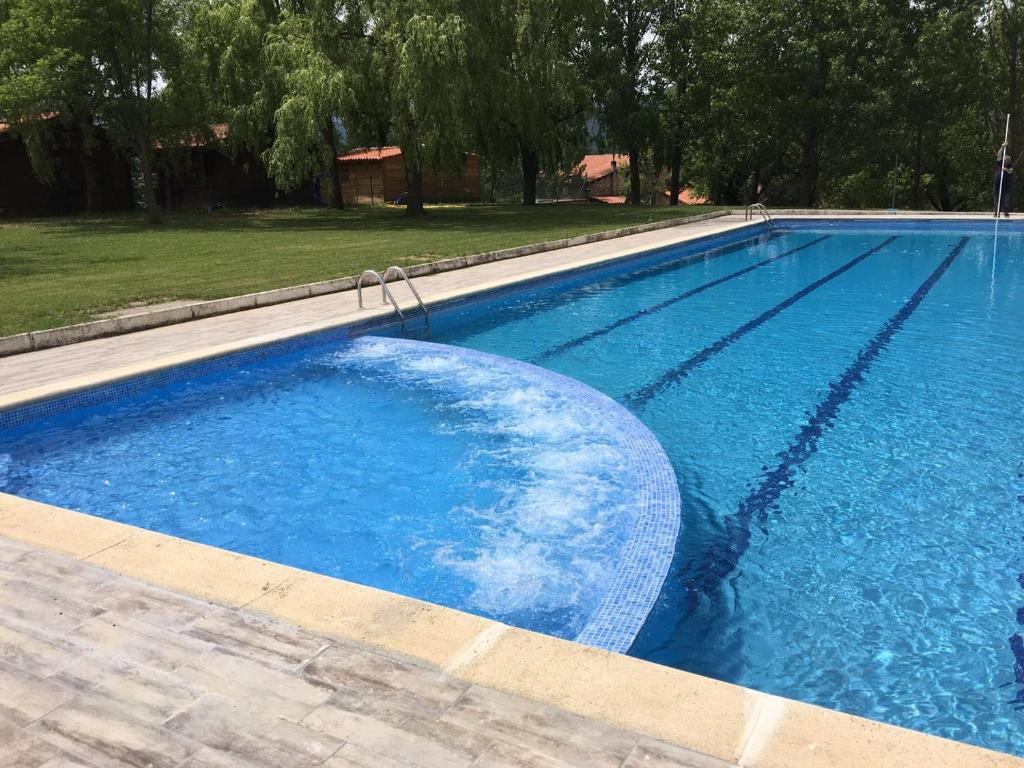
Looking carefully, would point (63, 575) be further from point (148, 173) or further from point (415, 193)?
point (148, 173)

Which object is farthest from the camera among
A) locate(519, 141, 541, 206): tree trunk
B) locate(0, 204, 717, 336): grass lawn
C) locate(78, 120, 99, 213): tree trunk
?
locate(519, 141, 541, 206): tree trunk

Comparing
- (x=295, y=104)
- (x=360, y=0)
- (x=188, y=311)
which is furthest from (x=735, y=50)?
(x=188, y=311)

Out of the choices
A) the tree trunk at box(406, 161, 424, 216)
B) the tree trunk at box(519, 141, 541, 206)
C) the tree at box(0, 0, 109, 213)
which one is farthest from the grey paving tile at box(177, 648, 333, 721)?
the tree trunk at box(519, 141, 541, 206)

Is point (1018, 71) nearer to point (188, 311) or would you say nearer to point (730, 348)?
point (730, 348)

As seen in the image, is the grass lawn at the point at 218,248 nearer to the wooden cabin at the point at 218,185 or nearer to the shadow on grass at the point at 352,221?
the shadow on grass at the point at 352,221

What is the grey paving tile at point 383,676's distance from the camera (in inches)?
87.1

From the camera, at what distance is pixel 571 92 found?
24.7 metres

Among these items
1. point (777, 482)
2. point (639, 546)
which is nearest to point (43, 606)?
point (639, 546)

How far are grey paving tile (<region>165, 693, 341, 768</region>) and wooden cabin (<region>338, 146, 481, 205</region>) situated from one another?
3133cm

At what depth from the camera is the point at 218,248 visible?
15.7 m

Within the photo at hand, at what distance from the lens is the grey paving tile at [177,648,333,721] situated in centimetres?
218

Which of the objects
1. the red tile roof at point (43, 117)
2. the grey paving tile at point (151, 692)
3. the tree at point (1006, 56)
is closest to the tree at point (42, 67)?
the red tile roof at point (43, 117)

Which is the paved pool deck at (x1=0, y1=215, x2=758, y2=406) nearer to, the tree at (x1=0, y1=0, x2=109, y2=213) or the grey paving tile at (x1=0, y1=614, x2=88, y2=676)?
the grey paving tile at (x1=0, y1=614, x2=88, y2=676)

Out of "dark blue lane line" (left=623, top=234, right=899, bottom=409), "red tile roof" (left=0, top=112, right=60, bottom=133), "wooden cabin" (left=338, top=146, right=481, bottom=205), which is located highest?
"red tile roof" (left=0, top=112, right=60, bottom=133)
